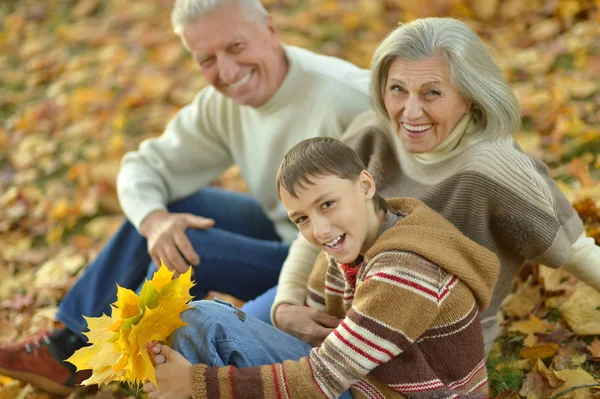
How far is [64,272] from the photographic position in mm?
3400

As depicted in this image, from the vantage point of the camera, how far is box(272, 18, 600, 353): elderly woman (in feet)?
5.85

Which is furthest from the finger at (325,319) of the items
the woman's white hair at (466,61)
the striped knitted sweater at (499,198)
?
the woman's white hair at (466,61)

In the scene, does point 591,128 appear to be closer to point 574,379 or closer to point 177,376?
point 574,379

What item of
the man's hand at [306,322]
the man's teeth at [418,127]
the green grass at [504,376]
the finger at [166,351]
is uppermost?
the man's teeth at [418,127]

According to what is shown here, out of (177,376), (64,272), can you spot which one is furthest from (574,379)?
(64,272)

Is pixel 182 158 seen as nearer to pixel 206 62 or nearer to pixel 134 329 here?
pixel 206 62

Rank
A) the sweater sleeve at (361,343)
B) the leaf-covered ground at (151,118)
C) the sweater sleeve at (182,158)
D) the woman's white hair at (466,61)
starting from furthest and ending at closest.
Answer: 1. the sweater sleeve at (182,158)
2. the leaf-covered ground at (151,118)
3. the woman's white hair at (466,61)
4. the sweater sleeve at (361,343)

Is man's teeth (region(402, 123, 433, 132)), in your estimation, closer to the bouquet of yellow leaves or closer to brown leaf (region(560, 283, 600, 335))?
the bouquet of yellow leaves

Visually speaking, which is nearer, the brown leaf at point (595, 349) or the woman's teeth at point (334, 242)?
the woman's teeth at point (334, 242)

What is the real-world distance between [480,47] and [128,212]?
1444 mm

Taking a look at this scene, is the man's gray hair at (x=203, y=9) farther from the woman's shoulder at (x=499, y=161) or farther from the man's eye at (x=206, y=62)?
the woman's shoulder at (x=499, y=161)

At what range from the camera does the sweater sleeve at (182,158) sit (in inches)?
108

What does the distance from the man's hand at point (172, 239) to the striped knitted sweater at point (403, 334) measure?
0.83m

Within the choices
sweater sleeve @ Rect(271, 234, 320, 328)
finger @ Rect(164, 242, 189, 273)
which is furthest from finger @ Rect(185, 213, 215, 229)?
sweater sleeve @ Rect(271, 234, 320, 328)
